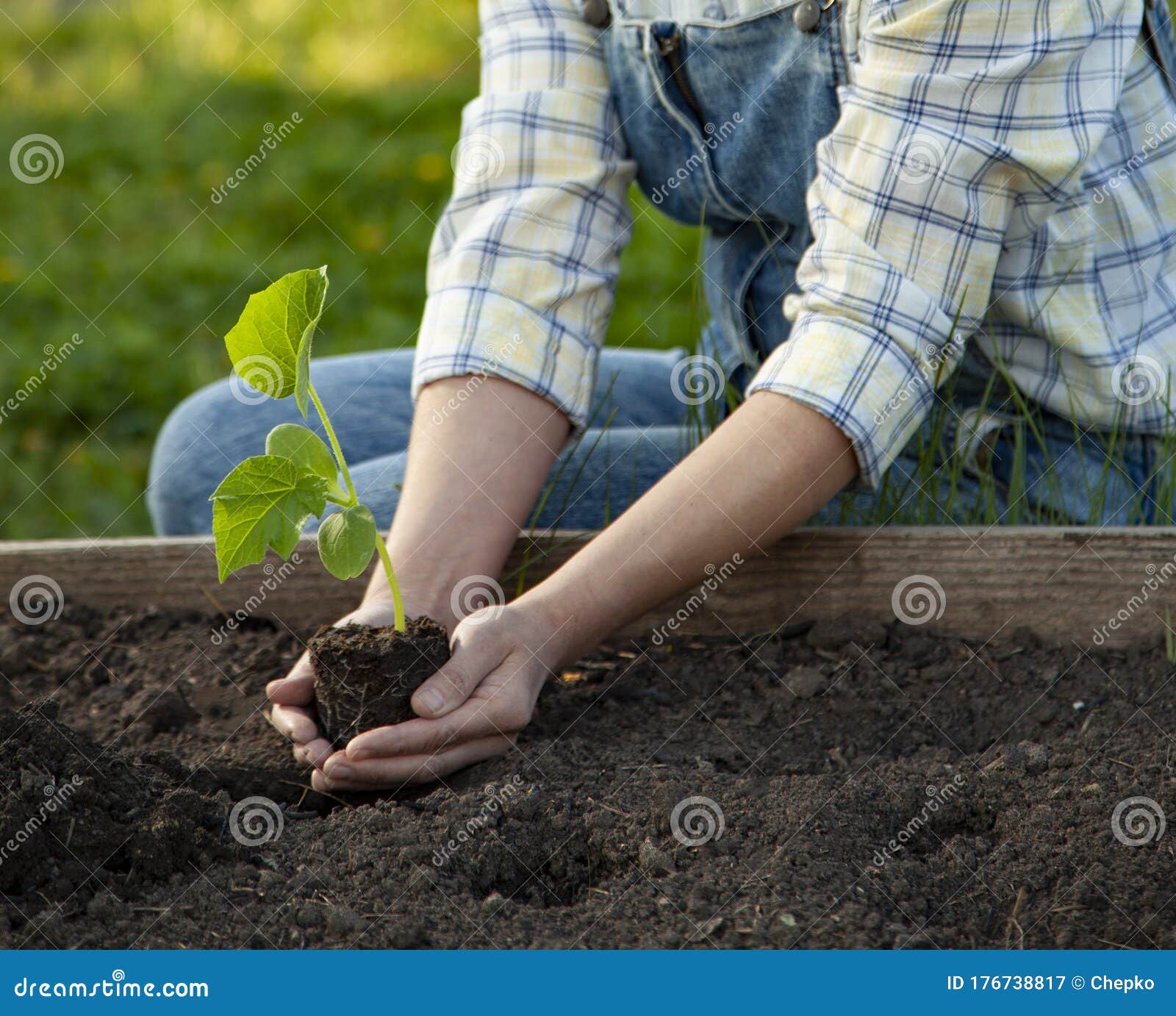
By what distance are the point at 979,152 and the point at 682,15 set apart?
56cm

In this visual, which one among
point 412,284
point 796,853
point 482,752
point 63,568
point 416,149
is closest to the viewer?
point 796,853

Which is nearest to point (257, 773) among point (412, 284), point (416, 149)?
point (412, 284)

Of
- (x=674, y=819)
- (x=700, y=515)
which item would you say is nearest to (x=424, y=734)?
(x=674, y=819)

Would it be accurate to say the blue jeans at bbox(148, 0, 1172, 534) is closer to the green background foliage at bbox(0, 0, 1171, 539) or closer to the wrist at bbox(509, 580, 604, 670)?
the wrist at bbox(509, 580, 604, 670)

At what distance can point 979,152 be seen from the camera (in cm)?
141

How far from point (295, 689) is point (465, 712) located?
0.78ft

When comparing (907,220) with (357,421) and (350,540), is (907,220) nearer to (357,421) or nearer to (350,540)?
(350,540)

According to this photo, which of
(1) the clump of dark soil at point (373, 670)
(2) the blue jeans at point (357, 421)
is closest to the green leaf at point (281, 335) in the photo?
(1) the clump of dark soil at point (373, 670)

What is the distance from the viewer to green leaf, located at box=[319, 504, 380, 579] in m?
1.21

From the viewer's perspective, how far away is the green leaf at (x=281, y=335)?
3.87 ft

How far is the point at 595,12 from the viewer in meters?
1.79

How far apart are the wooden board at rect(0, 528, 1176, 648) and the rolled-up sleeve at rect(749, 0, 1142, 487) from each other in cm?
16

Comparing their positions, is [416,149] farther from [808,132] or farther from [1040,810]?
[1040,810]

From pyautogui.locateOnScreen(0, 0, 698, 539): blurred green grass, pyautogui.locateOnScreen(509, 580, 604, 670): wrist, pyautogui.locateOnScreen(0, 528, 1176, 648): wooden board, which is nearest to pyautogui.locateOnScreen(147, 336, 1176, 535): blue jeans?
pyautogui.locateOnScreen(0, 528, 1176, 648): wooden board
